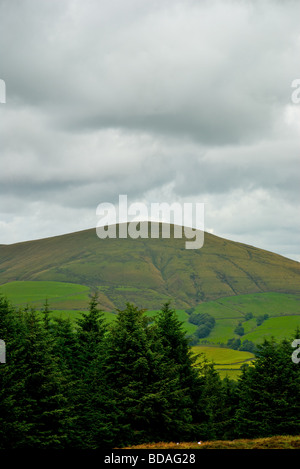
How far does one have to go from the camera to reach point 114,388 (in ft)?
147

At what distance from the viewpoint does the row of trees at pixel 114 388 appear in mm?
38581

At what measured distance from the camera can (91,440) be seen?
41594 mm

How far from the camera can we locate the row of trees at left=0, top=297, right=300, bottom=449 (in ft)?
127
